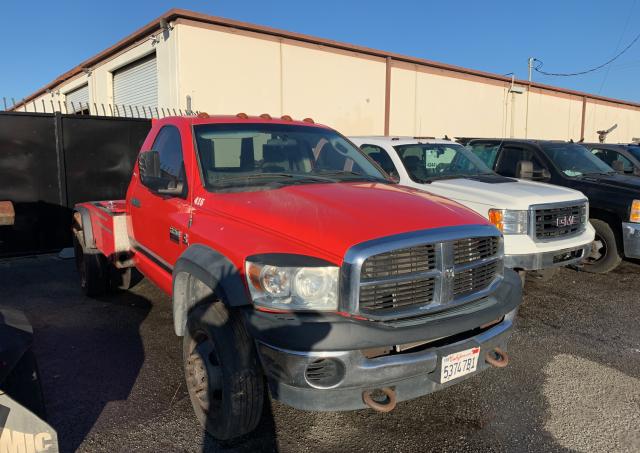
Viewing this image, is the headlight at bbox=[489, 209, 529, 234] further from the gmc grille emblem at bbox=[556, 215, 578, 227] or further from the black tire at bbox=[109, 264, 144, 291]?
the black tire at bbox=[109, 264, 144, 291]

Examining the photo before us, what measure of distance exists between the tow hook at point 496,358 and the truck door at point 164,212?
2147 mm

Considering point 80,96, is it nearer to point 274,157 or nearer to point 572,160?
point 572,160

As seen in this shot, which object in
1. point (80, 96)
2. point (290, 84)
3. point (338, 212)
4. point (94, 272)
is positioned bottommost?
point (94, 272)

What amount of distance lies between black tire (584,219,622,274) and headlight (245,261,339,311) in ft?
18.6

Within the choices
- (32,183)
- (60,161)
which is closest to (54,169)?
(60,161)

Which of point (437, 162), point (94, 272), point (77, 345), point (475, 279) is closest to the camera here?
point (475, 279)

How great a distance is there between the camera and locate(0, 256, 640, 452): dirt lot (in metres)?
3.05

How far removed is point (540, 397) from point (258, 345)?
7.62 ft

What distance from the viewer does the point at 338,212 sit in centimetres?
284

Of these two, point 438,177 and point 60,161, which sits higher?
point 60,161

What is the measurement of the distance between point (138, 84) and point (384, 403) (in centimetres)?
1442

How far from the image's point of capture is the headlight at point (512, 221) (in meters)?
5.23

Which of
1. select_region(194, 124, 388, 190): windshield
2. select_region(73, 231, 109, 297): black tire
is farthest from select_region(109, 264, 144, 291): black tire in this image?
select_region(194, 124, 388, 190): windshield

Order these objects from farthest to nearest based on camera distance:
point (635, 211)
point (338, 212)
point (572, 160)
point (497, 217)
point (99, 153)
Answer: point (99, 153) < point (572, 160) < point (635, 211) < point (497, 217) < point (338, 212)
